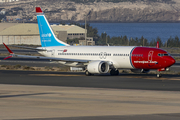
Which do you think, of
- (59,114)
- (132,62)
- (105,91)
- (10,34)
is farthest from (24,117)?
(10,34)

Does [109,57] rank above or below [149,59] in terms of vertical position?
above

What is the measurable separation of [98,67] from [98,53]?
305 cm

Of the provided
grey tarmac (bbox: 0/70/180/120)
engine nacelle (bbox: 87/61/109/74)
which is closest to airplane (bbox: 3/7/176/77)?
engine nacelle (bbox: 87/61/109/74)

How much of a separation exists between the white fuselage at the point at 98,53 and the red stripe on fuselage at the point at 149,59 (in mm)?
944

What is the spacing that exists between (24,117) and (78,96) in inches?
366

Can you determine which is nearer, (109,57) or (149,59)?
(149,59)

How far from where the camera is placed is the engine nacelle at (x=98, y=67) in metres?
45.7

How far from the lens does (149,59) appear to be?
44438 mm

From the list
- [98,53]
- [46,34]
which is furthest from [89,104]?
[46,34]

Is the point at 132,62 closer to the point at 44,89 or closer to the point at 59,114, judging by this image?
the point at 44,89

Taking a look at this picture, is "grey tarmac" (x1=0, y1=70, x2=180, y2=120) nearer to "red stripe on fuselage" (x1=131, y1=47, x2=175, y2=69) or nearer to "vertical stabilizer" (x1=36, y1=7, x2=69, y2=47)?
"red stripe on fuselage" (x1=131, y1=47, x2=175, y2=69)

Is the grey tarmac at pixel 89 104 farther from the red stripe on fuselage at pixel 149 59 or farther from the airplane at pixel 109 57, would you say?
the airplane at pixel 109 57

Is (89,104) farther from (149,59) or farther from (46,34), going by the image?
(46,34)

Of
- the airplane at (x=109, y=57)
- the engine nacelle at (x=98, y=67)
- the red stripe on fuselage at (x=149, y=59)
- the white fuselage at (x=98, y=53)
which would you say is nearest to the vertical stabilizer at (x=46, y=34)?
the airplane at (x=109, y=57)
